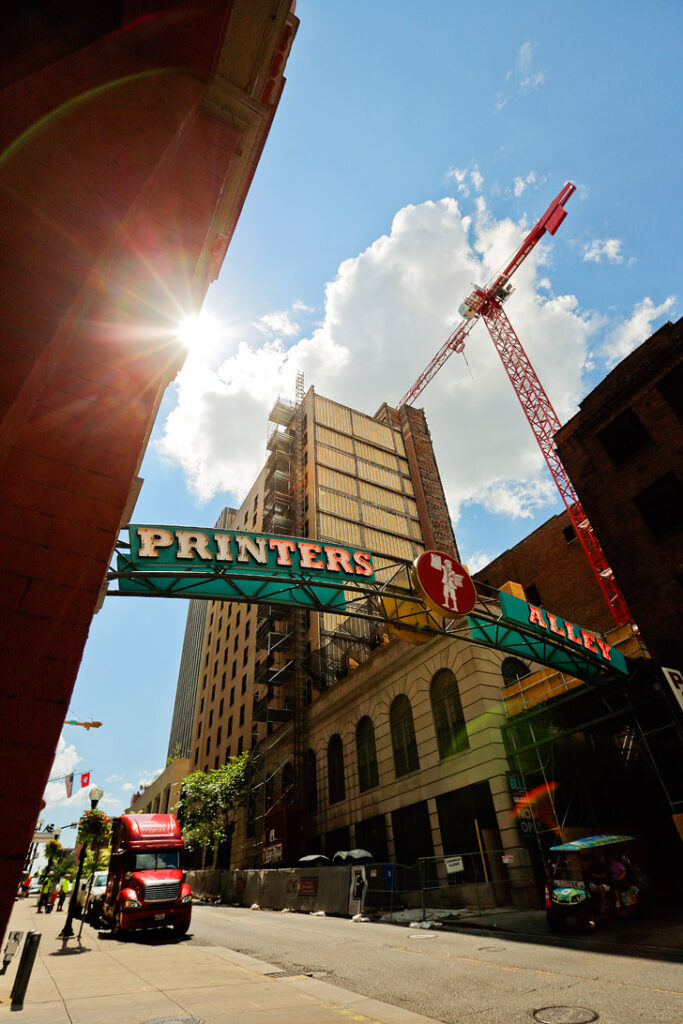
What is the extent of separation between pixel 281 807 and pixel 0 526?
110ft

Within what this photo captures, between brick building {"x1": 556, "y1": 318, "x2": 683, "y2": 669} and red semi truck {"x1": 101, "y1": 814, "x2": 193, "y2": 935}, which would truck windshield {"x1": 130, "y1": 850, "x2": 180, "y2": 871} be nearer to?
red semi truck {"x1": 101, "y1": 814, "x2": 193, "y2": 935}

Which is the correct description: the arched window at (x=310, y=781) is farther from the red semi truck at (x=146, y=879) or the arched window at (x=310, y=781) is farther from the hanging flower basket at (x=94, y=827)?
the red semi truck at (x=146, y=879)

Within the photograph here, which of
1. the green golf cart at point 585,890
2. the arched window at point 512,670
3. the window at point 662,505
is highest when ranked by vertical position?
the window at point 662,505

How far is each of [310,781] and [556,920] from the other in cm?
2112

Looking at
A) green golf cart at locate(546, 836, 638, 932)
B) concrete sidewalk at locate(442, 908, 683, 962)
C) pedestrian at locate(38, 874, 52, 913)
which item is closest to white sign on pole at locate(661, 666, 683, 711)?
green golf cart at locate(546, 836, 638, 932)

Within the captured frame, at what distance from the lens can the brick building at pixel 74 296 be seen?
6.00 ft

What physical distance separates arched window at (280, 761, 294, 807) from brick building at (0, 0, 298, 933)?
109ft

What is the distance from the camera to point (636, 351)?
68.1ft

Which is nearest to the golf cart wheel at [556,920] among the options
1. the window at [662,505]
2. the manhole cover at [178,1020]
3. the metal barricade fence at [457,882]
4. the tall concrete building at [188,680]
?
the metal barricade fence at [457,882]

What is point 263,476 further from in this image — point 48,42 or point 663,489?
point 48,42

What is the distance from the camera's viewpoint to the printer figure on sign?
1363 cm

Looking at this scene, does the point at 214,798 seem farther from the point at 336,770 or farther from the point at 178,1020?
the point at 178,1020

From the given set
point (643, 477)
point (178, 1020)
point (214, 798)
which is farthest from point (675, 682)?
point (214, 798)

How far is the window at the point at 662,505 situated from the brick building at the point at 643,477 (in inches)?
1.2
